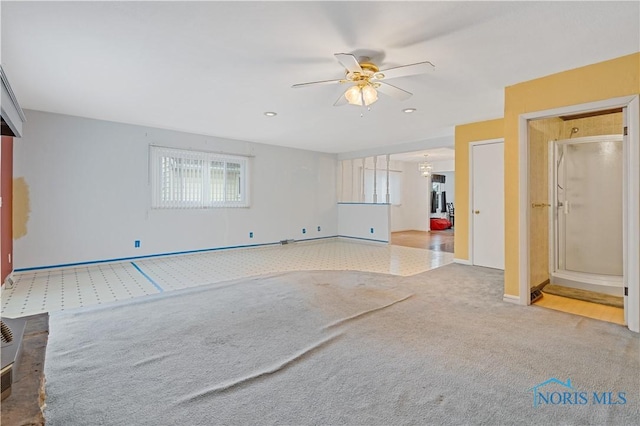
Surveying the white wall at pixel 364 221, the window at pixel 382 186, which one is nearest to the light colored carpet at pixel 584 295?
the white wall at pixel 364 221

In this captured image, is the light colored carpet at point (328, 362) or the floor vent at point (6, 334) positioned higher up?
the floor vent at point (6, 334)

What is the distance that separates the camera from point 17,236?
4289 millimetres

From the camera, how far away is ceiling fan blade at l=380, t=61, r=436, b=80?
2.47 metres

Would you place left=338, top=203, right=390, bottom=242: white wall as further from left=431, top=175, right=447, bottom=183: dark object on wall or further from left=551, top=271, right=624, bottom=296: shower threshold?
left=431, top=175, right=447, bottom=183: dark object on wall

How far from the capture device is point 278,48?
259cm

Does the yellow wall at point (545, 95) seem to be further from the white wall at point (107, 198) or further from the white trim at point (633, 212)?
the white wall at point (107, 198)

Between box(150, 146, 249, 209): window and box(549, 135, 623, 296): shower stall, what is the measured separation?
211 inches

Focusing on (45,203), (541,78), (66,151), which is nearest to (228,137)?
Answer: (66,151)

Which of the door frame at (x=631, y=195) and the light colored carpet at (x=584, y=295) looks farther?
the light colored carpet at (x=584, y=295)

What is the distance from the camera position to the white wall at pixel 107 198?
443cm

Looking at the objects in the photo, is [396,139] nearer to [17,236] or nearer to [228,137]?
[228,137]

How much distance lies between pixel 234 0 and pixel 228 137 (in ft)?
14.8

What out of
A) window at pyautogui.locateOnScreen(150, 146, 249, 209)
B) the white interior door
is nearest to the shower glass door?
the white interior door

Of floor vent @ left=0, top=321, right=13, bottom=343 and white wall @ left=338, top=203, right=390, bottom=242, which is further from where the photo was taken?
white wall @ left=338, top=203, right=390, bottom=242
